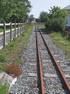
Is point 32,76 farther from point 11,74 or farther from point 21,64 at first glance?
point 21,64

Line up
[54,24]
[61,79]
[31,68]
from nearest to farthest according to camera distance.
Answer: [61,79]
[31,68]
[54,24]

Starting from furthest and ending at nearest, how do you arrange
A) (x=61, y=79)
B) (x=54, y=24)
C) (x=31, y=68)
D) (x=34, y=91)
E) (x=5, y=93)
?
(x=54, y=24) < (x=31, y=68) < (x=61, y=79) < (x=34, y=91) < (x=5, y=93)

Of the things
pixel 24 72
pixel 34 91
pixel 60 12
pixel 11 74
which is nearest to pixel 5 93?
pixel 34 91

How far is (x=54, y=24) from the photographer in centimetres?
2581

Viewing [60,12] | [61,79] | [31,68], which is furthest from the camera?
[60,12]

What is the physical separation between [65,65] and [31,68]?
1747mm

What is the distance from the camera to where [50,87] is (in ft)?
14.6

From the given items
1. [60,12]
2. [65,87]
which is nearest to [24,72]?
[65,87]

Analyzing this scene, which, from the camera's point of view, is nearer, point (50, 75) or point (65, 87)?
point (65, 87)

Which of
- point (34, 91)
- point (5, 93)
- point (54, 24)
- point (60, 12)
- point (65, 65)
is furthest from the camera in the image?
point (60, 12)

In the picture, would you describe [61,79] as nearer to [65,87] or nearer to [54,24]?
[65,87]

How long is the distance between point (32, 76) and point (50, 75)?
2.35 ft

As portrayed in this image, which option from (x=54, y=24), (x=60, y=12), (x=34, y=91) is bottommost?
(x=34, y=91)

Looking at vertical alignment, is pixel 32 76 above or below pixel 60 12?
below
